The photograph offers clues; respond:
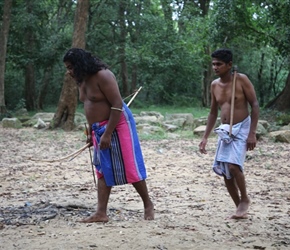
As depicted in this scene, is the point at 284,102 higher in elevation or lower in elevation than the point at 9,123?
higher

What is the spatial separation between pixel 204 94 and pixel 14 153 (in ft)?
59.6

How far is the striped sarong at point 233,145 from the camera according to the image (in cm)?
444

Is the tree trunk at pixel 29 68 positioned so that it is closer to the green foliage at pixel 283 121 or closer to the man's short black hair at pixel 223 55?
the green foliage at pixel 283 121

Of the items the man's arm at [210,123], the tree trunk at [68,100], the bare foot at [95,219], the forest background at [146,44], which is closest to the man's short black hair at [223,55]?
the man's arm at [210,123]

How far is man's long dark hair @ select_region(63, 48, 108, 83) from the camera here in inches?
164

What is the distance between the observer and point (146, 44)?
24.1 m

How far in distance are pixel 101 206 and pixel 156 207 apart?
97 cm

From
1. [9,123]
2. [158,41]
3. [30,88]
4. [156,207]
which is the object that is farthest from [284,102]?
[156,207]

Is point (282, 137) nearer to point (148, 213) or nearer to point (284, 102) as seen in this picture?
point (284, 102)

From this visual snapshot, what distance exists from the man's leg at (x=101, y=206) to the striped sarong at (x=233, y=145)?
1.09 meters

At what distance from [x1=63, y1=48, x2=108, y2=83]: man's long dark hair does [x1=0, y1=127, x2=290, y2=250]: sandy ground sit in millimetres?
1303

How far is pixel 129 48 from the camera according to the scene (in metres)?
23.5

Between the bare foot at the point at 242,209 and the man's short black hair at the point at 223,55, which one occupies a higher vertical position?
the man's short black hair at the point at 223,55

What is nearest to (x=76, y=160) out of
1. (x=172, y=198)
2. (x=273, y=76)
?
(x=172, y=198)
